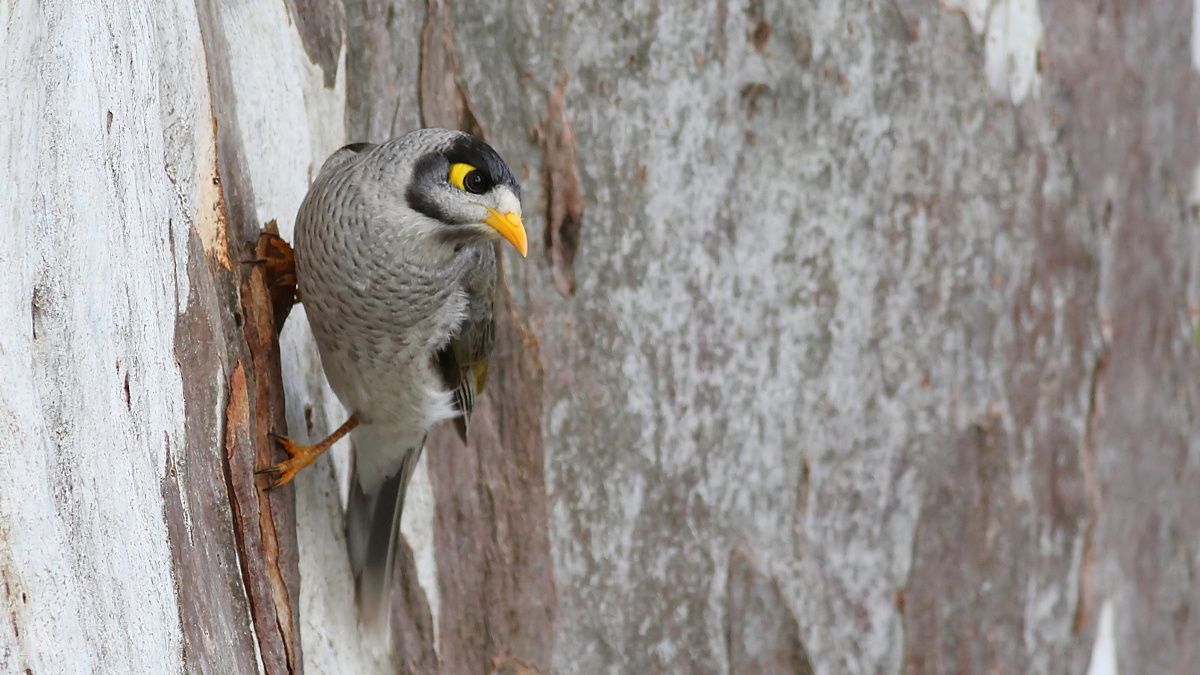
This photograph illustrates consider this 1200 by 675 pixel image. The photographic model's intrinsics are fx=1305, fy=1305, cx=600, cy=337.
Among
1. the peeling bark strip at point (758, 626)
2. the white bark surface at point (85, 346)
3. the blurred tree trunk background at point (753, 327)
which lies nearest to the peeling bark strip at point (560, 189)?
the blurred tree trunk background at point (753, 327)

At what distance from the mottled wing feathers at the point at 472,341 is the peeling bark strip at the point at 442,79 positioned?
26 cm

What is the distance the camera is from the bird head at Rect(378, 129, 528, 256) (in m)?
2.15

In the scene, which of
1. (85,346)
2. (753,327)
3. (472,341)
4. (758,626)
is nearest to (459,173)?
(472,341)

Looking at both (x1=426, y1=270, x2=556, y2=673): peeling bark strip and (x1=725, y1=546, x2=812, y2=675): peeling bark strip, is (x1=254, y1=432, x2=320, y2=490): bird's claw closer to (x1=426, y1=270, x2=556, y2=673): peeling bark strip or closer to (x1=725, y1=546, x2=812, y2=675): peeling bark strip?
(x1=426, y1=270, x2=556, y2=673): peeling bark strip

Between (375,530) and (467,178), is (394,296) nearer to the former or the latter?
(467,178)

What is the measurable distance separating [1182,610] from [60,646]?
2701 millimetres

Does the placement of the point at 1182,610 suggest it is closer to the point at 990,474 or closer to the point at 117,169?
the point at 990,474

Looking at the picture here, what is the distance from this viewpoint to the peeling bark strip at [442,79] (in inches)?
96.1

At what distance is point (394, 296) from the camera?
2227 mm

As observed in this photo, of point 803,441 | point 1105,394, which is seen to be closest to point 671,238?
point 803,441

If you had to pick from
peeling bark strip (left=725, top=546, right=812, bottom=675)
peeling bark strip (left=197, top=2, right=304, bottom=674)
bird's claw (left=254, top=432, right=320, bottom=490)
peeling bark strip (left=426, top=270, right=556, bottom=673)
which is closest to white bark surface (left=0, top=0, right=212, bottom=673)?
peeling bark strip (left=197, top=2, right=304, bottom=674)

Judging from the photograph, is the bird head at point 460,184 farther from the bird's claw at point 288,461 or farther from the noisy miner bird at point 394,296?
the bird's claw at point 288,461

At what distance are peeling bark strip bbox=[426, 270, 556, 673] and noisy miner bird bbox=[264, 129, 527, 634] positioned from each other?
0.08 meters

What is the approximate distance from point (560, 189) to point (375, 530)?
73 centimetres
